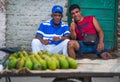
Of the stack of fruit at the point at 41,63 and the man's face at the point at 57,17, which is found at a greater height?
the man's face at the point at 57,17

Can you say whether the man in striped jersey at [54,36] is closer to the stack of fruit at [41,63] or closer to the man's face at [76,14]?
the man's face at [76,14]

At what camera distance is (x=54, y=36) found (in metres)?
8.70

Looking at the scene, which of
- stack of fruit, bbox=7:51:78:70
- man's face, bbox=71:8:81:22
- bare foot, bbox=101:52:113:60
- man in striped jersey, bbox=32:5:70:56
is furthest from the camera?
man's face, bbox=71:8:81:22

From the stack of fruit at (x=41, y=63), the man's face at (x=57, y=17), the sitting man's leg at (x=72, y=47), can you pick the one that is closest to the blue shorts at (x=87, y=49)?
the sitting man's leg at (x=72, y=47)

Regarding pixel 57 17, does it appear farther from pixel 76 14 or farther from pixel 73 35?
pixel 73 35

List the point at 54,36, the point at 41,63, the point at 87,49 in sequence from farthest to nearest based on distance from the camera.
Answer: the point at 54,36, the point at 87,49, the point at 41,63

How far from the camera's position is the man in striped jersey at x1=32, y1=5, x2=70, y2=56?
842 cm

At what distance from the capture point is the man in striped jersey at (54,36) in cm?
842

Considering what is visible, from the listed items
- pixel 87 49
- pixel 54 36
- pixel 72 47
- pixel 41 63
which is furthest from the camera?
pixel 54 36

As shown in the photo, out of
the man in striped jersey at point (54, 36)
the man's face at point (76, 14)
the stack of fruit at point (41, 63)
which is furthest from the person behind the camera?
the man's face at point (76, 14)

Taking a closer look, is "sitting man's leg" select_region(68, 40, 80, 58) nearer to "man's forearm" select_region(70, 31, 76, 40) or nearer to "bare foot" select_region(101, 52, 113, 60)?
"man's forearm" select_region(70, 31, 76, 40)

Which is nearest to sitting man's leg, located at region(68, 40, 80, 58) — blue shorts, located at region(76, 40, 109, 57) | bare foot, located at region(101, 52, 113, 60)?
blue shorts, located at region(76, 40, 109, 57)

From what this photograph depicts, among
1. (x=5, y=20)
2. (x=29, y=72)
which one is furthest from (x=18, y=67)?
(x=5, y=20)

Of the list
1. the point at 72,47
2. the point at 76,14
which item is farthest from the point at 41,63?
the point at 76,14
